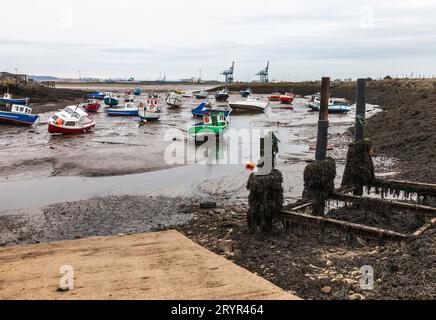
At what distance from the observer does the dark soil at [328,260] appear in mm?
7633

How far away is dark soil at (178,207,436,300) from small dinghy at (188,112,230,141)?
22873 millimetres

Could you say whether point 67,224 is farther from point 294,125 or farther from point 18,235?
point 294,125

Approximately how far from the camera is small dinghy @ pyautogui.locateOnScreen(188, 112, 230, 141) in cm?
3491

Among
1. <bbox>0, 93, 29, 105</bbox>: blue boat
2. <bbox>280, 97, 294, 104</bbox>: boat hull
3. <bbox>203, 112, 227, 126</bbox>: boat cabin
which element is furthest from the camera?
<bbox>280, 97, 294, 104</bbox>: boat hull

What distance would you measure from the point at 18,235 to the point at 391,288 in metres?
10.7

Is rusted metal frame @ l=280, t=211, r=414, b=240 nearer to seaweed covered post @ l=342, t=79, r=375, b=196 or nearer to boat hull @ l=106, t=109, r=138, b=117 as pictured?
seaweed covered post @ l=342, t=79, r=375, b=196

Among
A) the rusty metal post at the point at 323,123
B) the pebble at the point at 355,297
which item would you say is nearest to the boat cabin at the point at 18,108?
the rusty metal post at the point at 323,123

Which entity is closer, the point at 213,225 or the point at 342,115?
the point at 213,225

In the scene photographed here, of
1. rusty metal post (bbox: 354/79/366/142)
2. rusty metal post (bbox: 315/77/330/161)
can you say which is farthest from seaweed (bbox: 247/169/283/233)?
rusty metal post (bbox: 354/79/366/142)

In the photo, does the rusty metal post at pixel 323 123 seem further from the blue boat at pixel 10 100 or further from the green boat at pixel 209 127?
the blue boat at pixel 10 100

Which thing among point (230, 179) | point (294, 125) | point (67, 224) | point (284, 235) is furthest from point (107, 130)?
point (284, 235)

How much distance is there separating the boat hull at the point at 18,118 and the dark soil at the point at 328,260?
123 ft
